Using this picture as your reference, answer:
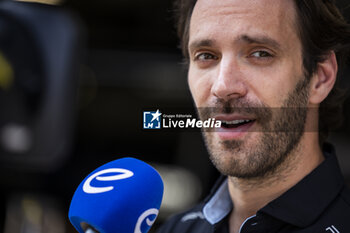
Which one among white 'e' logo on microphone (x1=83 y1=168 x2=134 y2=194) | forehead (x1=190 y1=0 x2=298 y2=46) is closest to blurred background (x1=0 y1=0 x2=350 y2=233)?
forehead (x1=190 y1=0 x2=298 y2=46)

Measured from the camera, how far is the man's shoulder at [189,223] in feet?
4.97

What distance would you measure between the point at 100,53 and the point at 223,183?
222cm

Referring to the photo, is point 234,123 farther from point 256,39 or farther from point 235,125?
point 256,39

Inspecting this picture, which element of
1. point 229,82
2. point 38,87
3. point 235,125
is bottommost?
point 38,87

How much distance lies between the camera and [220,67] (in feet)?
3.91

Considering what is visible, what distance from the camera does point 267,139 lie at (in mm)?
1202

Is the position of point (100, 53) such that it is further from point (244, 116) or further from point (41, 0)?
point (244, 116)

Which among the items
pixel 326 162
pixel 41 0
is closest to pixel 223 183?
pixel 326 162

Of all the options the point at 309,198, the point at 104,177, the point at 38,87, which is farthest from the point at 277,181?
the point at 38,87

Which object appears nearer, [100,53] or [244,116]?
[244,116]

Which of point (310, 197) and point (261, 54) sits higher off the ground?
point (261, 54)

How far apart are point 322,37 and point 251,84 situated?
0.37 meters

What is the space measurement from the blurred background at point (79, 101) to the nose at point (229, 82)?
96 centimetres

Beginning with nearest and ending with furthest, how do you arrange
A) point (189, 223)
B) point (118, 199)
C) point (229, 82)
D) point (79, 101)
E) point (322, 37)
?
point (118, 199) < point (229, 82) < point (322, 37) < point (189, 223) < point (79, 101)
